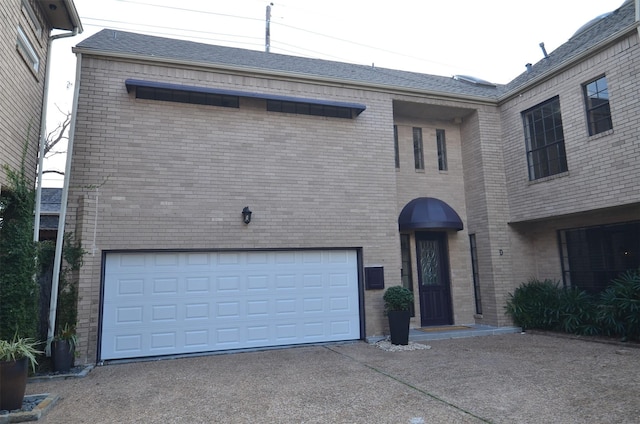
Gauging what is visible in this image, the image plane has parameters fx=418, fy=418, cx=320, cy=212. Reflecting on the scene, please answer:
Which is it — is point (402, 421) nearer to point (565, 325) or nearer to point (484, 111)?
point (565, 325)

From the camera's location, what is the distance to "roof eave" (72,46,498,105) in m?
8.69

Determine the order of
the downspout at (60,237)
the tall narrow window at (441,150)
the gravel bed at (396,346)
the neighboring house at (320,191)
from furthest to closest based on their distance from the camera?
the tall narrow window at (441,150) → the gravel bed at (396,346) → the neighboring house at (320,191) → the downspout at (60,237)

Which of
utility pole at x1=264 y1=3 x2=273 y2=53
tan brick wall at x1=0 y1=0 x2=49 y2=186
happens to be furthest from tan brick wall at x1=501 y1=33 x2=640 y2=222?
utility pole at x1=264 y1=3 x2=273 y2=53

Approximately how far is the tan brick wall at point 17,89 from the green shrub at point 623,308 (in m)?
11.5

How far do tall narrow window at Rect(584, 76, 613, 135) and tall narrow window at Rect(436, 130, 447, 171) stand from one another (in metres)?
3.63

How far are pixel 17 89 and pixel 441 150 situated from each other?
10014 mm

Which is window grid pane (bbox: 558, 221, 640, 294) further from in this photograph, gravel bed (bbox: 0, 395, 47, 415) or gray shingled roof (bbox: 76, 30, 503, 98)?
gravel bed (bbox: 0, 395, 47, 415)

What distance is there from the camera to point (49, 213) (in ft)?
40.8

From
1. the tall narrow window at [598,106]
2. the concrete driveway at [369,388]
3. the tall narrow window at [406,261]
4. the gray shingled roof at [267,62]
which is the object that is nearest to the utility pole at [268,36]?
the gray shingled roof at [267,62]

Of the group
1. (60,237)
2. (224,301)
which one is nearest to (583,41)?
(224,301)

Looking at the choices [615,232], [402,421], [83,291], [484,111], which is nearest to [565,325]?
[615,232]

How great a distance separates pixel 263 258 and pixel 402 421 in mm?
5242

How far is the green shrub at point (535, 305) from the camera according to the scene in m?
10.0

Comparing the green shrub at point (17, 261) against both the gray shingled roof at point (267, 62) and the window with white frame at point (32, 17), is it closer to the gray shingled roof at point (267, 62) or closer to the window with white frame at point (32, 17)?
the window with white frame at point (32, 17)
